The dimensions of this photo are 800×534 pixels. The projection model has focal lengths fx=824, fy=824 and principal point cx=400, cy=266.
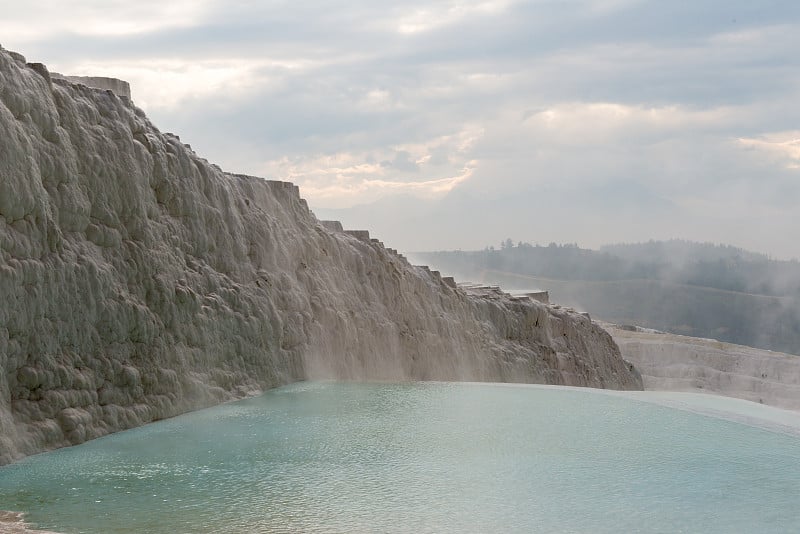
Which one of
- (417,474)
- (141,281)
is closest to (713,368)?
(141,281)

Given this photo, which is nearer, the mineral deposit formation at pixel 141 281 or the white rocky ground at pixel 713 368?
the mineral deposit formation at pixel 141 281

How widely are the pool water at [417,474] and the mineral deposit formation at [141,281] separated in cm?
69

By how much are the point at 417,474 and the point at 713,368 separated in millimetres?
40453

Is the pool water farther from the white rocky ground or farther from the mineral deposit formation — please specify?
the white rocky ground

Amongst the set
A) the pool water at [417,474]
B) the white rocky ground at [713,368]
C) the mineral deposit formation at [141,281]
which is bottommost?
the white rocky ground at [713,368]

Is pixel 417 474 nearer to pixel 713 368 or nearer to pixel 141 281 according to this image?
pixel 141 281

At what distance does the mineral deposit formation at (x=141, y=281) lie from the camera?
9625mm

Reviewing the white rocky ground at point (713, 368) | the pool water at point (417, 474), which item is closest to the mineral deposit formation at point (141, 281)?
the pool water at point (417, 474)

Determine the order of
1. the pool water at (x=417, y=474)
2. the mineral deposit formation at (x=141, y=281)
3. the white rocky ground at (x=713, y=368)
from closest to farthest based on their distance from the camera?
the pool water at (x=417, y=474) → the mineral deposit formation at (x=141, y=281) → the white rocky ground at (x=713, y=368)

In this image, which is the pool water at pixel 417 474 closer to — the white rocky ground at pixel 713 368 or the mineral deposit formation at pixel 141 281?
the mineral deposit formation at pixel 141 281

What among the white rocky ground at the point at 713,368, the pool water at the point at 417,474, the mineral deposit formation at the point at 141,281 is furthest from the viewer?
the white rocky ground at the point at 713,368

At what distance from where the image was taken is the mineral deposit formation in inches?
379

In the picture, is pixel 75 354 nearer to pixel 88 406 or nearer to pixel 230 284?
pixel 88 406

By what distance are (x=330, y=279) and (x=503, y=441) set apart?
863cm
